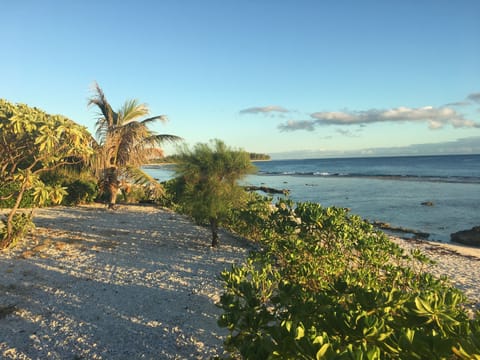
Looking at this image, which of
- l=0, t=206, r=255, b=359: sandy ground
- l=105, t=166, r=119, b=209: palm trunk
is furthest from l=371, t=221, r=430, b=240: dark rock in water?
l=105, t=166, r=119, b=209: palm trunk

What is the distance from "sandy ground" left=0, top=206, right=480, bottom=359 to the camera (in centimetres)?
456

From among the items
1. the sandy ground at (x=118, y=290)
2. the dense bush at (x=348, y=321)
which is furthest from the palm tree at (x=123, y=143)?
the dense bush at (x=348, y=321)

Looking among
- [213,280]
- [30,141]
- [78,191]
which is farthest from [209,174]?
[78,191]

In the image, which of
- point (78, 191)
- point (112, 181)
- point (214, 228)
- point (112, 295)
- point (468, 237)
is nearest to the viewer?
point (112, 295)

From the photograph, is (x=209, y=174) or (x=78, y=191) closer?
(x=209, y=174)

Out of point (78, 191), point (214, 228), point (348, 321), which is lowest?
point (214, 228)

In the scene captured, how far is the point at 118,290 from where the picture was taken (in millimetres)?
6492

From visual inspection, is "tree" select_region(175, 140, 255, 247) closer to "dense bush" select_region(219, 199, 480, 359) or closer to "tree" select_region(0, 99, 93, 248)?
"tree" select_region(0, 99, 93, 248)

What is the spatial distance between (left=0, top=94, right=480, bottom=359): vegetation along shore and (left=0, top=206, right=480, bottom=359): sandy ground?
0.03 m

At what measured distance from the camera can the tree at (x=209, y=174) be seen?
9.18 meters

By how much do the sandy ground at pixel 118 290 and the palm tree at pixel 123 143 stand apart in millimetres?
5096

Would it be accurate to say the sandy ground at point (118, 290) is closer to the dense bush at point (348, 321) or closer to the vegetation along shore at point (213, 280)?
the vegetation along shore at point (213, 280)

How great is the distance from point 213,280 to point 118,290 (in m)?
2.14

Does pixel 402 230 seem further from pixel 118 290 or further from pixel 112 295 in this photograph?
pixel 112 295
